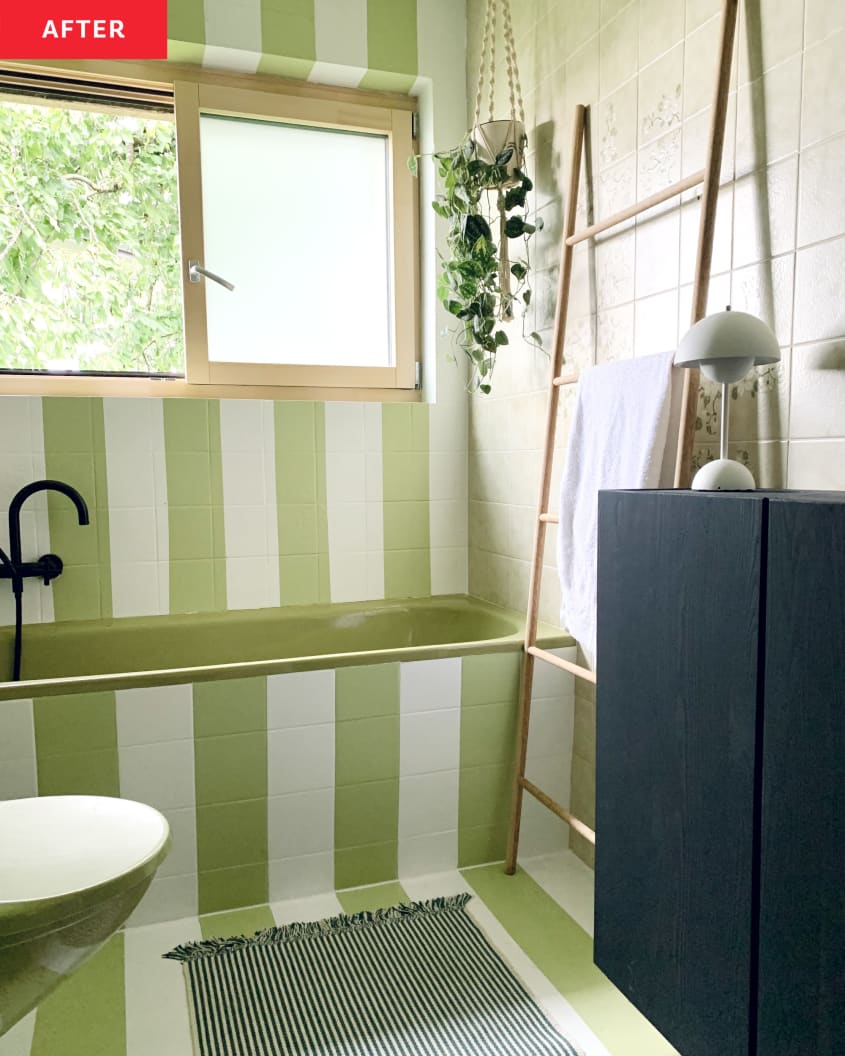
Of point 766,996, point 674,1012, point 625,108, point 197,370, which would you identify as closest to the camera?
point 766,996

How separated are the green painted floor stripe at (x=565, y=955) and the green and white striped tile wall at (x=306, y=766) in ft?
0.43

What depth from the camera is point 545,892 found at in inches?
74.9

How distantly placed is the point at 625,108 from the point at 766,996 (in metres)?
1.75

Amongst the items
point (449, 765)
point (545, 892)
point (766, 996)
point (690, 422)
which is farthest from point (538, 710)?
point (766, 996)

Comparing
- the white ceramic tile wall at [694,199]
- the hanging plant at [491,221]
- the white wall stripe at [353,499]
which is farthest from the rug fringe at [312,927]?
the hanging plant at [491,221]

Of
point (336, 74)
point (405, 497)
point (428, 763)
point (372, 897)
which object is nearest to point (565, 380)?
point (405, 497)

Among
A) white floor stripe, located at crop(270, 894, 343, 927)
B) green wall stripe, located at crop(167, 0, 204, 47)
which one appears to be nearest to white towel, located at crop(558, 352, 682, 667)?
white floor stripe, located at crop(270, 894, 343, 927)

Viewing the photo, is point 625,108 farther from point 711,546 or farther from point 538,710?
point 538,710

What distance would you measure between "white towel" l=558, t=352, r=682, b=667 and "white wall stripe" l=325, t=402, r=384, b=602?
3.13 feet

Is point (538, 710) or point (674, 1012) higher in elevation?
point (538, 710)

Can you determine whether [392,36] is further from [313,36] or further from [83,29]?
[83,29]

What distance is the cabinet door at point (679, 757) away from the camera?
3.26 feet

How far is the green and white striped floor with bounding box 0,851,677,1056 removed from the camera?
140cm

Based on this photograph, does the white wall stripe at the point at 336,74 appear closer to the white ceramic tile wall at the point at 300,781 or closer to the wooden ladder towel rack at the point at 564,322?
the wooden ladder towel rack at the point at 564,322
